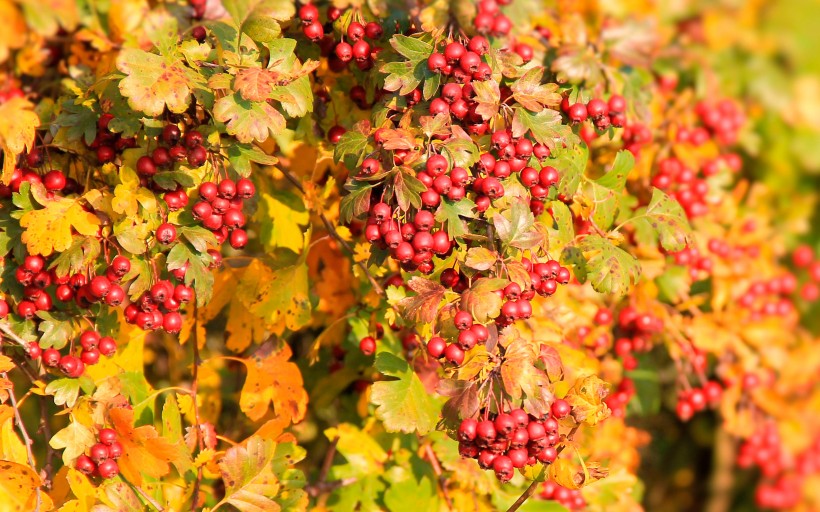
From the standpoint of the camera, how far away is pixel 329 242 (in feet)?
7.30

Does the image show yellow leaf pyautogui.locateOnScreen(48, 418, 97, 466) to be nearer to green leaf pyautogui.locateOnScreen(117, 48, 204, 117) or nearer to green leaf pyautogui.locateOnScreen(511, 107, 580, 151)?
green leaf pyautogui.locateOnScreen(117, 48, 204, 117)

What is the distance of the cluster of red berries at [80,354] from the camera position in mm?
1664

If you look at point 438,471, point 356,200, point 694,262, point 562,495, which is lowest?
point 562,495

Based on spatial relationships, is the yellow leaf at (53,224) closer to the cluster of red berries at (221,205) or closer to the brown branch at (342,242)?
the cluster of red berries at (221,205)

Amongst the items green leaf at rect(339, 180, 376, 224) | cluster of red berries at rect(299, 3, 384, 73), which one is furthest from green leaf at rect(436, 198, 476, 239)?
cluster of red berries at rect(299, 3, 384, 73)

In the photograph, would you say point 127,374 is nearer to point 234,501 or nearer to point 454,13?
point 234,501

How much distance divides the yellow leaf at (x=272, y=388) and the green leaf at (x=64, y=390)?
378mm

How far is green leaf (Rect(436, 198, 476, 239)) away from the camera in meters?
1.48

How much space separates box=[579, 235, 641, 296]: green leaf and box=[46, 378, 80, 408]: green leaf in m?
1.01

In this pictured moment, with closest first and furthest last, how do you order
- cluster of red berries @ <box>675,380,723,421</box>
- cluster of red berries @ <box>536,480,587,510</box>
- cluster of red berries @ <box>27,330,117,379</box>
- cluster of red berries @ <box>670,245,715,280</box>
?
cluster of red berries @ <box>27,330,117,379</box> → cluster of red berries @ <box>536,480,587,510</box> → cluster of red berries @ <box>670,245,715,280</box> → cluster of red berries @ <box>675,380,723,421</box>

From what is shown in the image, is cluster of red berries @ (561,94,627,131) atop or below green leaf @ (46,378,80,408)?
atop

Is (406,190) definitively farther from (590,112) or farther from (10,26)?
(10,26)

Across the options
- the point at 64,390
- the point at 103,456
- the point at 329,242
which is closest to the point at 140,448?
the point at 103,456

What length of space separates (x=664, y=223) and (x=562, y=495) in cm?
73
